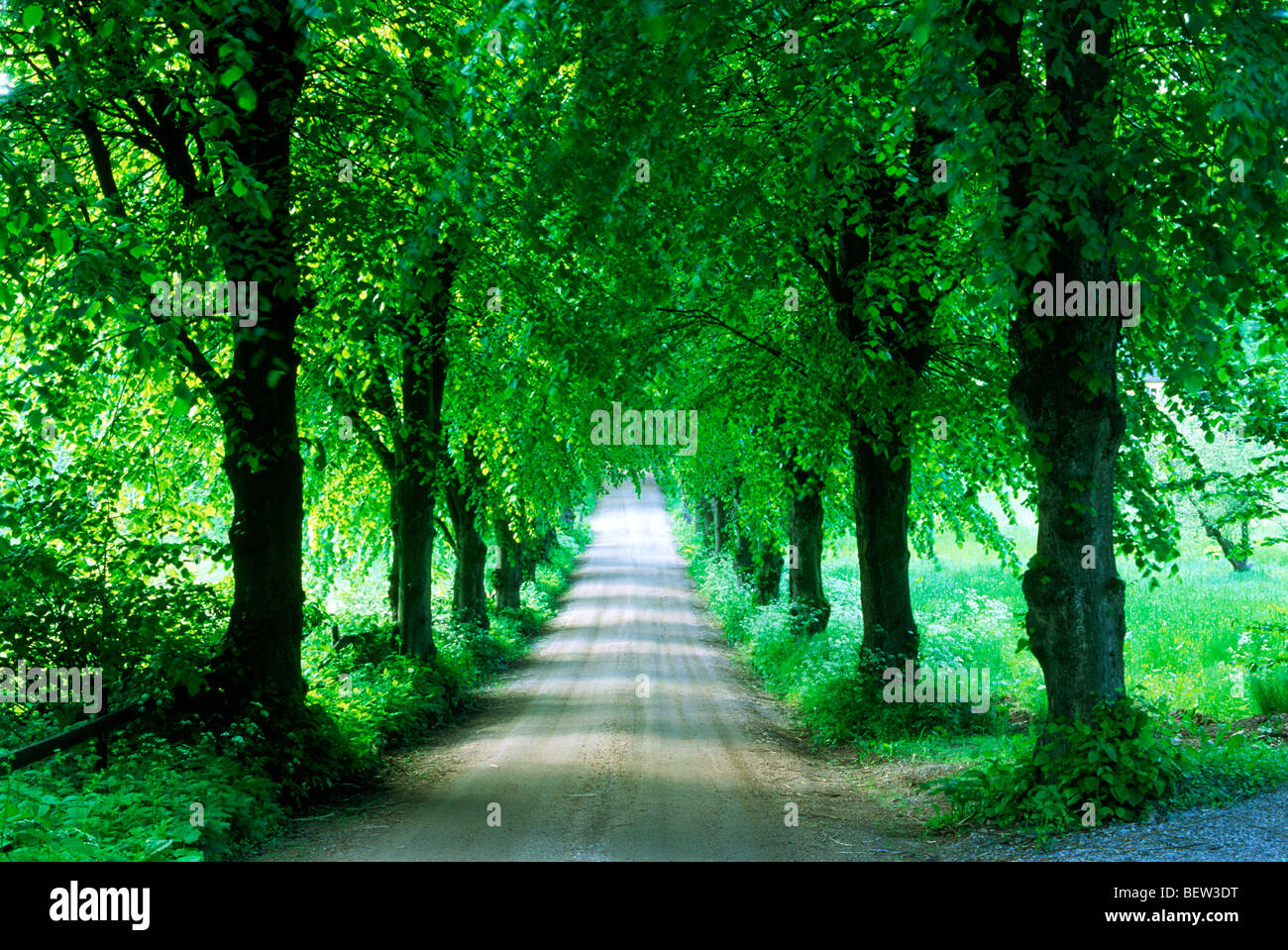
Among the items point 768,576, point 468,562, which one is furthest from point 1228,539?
point 468,562

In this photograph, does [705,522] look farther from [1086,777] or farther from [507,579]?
[1086,777]

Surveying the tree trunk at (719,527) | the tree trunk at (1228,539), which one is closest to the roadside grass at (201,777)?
the tree trunk at (1228,539)

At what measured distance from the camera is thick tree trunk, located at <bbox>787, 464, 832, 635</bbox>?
21953 millimetres

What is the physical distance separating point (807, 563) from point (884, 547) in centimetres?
832

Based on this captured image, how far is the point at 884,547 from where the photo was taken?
1432 cm

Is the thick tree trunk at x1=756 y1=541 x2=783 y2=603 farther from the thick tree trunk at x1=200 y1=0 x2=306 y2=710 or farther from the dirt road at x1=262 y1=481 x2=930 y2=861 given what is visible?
the thick tree trunk at x1=200 y1=0 x2=306 y2=710

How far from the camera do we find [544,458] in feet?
61.5

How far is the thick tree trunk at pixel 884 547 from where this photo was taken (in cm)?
1424

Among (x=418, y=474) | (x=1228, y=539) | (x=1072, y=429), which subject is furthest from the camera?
(x=418, y=474)

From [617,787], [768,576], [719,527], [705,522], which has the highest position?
[719,527]

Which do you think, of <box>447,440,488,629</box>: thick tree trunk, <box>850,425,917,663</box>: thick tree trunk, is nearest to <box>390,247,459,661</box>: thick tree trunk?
<box>447,440,488,629</box>: thick tree trunk

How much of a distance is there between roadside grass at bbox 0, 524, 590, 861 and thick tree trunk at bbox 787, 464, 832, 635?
9256mm

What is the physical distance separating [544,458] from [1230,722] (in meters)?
11.8

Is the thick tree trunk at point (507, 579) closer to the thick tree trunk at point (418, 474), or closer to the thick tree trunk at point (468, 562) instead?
the thick tree trunk at point (468, 562)
